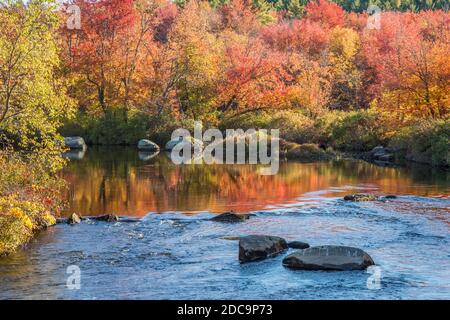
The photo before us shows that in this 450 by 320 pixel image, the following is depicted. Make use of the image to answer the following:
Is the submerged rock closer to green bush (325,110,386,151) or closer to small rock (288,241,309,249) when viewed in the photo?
green bush (325,110,386,151)

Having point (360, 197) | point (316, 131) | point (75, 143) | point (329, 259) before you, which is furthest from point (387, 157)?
point (329, 259)

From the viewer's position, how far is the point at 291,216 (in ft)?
73.0

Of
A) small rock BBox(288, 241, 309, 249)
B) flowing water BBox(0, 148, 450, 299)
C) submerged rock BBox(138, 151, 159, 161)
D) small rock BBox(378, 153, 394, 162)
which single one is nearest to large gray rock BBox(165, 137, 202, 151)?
submerged rock BBox(138, 151, 159, 161)

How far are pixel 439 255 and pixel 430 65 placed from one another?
28.1 metres

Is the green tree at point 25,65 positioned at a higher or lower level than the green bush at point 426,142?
higher

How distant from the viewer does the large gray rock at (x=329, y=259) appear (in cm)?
1542

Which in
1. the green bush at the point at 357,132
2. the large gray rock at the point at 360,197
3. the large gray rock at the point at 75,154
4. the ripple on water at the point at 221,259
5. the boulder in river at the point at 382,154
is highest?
the green bush at the point at 357,132

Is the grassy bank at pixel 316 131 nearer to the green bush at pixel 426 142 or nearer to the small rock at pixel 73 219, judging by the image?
the green bush at pixel 426 142

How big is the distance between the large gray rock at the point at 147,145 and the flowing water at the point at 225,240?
1689 centimetres

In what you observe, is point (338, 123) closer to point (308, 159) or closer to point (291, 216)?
point (308, 159)

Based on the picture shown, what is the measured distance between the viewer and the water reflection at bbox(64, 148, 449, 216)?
25.1 meters

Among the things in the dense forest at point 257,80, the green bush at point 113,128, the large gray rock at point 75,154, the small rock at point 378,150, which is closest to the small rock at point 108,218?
the dense forest at point 257,80

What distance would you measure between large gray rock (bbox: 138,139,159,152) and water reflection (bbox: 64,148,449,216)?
8999mm
